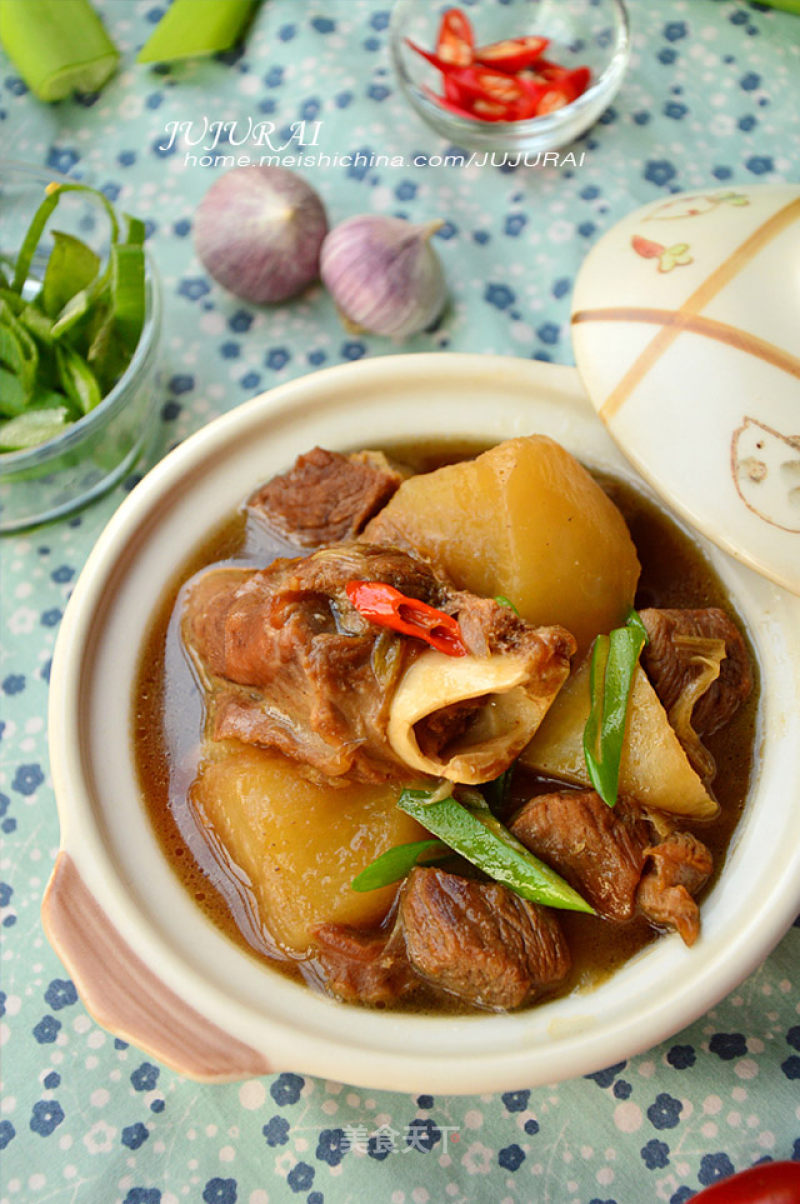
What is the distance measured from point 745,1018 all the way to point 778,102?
258 centimetres

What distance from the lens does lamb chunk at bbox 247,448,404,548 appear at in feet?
6.91

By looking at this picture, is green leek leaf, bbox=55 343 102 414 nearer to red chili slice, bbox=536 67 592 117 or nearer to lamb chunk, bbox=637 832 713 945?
red chili slice, bbox=536 67 592 117

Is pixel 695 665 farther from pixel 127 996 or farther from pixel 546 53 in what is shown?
pixel 546 53

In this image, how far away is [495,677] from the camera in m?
1.62

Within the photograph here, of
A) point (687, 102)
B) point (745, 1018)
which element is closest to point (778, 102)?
point (687, 102)

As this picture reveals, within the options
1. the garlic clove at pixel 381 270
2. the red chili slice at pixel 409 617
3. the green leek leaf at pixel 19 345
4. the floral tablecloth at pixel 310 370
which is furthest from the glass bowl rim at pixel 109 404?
the red chili slice at pixel 409 617

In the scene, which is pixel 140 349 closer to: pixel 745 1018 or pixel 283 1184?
pixel 283 1184

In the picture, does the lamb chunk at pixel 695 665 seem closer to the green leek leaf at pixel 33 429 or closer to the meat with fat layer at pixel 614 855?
the meat with fat layer at pixel 614 855

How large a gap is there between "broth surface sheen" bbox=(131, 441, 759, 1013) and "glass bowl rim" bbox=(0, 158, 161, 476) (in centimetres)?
47

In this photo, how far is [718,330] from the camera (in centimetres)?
178

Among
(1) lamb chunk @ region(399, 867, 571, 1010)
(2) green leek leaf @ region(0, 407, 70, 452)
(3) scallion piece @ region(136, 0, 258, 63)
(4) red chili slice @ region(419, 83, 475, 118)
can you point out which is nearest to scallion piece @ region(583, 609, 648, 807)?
(1) lamb chunk @ region(399, 867, 571, 1010)

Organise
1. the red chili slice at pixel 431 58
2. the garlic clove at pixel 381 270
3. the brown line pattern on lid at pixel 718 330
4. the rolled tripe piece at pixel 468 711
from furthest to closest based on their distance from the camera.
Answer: the red chili slice at pixel 431 58 < the garlic clove at pixel 381 270 < the brown line pattern on lid at pixel 718 330 < the rolled tripe piece at pixel 468 711

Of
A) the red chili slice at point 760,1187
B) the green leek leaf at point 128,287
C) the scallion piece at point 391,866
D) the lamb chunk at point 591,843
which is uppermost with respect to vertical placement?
the green leek leaf at point 128,287

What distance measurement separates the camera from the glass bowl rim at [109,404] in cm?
231
